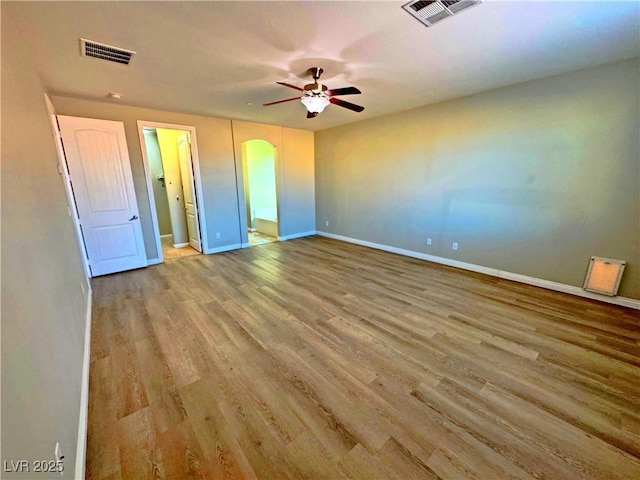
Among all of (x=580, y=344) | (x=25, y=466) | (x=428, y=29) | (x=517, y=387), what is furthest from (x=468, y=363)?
(x=428, y=29)

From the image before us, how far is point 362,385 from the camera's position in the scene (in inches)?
73.6

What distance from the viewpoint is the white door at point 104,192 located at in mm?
3605

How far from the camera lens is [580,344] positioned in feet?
7.59

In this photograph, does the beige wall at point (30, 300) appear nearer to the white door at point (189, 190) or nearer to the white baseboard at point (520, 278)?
the white door at point (189, 190)

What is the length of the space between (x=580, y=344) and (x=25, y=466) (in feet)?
12.0

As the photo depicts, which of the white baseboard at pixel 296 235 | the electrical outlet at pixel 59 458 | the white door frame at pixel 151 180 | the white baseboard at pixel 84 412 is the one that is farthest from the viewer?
the white baseboard at pixel 296 235

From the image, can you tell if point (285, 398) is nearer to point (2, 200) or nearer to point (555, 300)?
point (2, 200)

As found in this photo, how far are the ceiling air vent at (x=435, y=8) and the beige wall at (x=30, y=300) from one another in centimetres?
257

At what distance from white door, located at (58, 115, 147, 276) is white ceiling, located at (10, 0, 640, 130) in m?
0.50

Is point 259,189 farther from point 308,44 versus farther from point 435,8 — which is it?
point 435,8

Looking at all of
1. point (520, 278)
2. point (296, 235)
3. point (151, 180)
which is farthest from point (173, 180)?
point (520, 278)

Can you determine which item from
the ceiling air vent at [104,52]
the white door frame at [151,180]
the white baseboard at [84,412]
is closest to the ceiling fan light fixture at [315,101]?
the ceiling air vent at [104,52]

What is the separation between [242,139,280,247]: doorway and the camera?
22.7 feet

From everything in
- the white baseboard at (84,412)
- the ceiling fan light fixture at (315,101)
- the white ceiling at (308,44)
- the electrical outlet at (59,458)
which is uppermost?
the white ceiling at (308,44)
